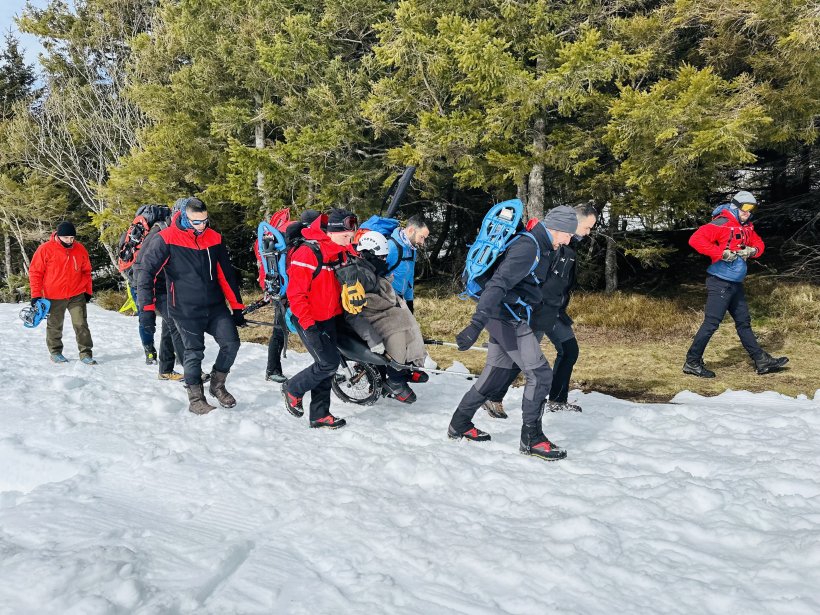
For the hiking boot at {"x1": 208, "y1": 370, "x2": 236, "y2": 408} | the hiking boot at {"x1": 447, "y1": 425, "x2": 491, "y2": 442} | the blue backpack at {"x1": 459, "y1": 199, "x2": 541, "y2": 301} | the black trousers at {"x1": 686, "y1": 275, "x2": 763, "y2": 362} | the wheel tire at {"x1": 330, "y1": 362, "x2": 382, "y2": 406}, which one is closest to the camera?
the blue backpack at {"x1": 459, "y1": 199, "x2": 541, "y2": 301}

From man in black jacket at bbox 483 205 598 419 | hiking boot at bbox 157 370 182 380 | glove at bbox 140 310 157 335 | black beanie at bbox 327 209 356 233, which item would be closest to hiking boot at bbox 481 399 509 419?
man in black jacket at bbox 483 205 598 419

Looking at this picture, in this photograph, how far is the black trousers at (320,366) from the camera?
18.3ft

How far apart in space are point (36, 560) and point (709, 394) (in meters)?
7.55

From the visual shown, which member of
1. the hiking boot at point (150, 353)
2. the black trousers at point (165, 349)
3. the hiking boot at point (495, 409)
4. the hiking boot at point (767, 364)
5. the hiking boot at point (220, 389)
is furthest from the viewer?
the hiking boot at point (150, 353)

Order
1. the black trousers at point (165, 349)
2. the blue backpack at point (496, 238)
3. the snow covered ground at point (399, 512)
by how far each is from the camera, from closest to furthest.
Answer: the snow covered ground at point (399, 512)
the blue backpack at point (496, 238)
the black trousers at point (165, 349)

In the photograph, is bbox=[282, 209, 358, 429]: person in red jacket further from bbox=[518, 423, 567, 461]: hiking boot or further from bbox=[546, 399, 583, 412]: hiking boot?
bbox=[546, 399, 583, 412]: hiking boot

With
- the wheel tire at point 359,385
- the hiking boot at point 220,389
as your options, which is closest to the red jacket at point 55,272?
the hiking boot at point 220,389

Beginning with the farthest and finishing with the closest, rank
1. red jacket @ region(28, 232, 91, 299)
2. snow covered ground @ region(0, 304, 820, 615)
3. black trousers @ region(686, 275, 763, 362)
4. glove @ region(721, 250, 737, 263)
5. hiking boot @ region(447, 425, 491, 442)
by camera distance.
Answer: red jacket @ region(28, 232, 91, 299), black trousers @ region(686, 275, 763, 362), glove @ region(721, 250, 737, 263), hiking boot @ region(447, 425, 491, 442), snow covered ground @ region(0, 304, 820, 615)

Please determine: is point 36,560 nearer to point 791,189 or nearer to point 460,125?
point 460,125

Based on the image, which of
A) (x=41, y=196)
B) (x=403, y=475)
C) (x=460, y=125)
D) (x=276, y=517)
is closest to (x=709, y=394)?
(x=403, y=475)

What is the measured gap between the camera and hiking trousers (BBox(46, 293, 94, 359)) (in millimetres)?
8876

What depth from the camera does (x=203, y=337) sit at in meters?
6.22

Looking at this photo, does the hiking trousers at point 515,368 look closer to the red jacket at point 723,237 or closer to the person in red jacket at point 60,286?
the red jacket at point 723,237

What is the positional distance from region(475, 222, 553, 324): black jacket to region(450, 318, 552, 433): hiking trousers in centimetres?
14
